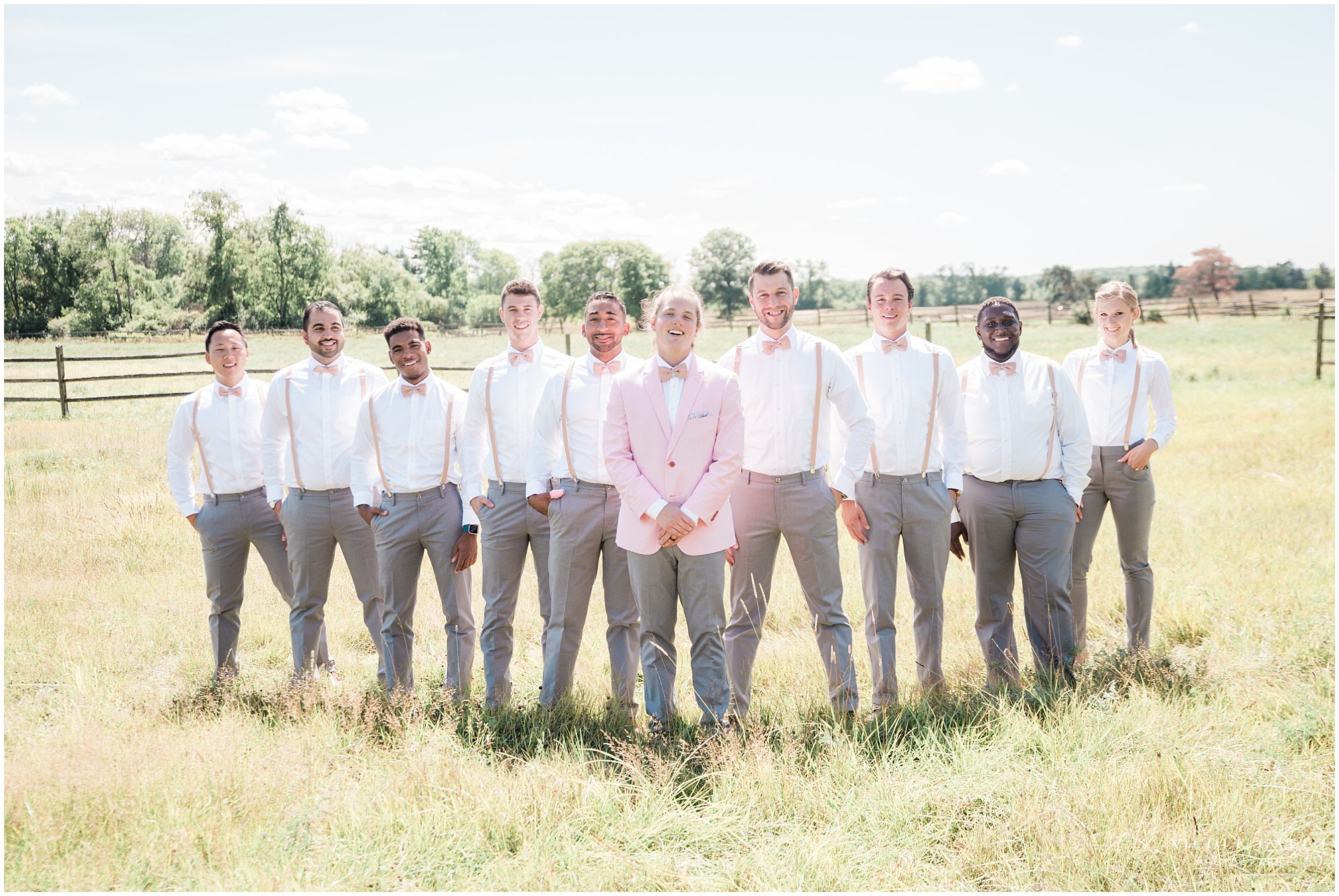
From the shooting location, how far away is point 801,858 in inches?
135

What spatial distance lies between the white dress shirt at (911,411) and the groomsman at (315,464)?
2.91 m

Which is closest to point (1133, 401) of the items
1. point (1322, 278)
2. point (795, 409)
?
point (795, 409)

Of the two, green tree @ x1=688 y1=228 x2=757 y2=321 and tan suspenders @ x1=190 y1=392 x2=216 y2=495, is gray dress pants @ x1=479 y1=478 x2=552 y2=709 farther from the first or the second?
green tree @ x1=688 y1=228 x2=757 y2=321

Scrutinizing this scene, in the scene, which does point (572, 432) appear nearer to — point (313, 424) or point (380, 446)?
point (380, 446)

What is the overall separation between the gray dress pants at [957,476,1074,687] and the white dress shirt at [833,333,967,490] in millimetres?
315

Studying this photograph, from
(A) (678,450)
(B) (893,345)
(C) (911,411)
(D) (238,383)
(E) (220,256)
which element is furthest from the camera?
(E) (220,256)

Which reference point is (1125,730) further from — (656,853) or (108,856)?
(108,856)

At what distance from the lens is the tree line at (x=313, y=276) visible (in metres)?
27.5

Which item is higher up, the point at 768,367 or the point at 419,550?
the point at 768,367

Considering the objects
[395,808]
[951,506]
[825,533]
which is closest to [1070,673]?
[951,506]

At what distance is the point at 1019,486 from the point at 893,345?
1114mm

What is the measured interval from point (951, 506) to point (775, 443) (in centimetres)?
115

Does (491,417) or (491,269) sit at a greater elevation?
(491,269)

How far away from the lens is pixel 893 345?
5.04m
